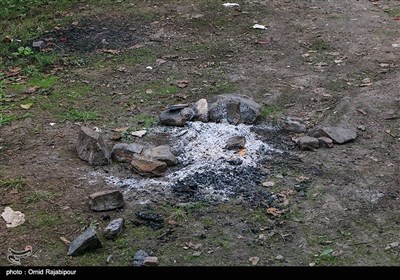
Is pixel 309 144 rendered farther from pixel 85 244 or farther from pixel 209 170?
pixel 85 244

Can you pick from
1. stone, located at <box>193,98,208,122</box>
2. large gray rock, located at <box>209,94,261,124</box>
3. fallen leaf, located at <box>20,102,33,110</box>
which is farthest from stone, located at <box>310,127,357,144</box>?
fallen leaf, located at <box>20,102,33,110</box>

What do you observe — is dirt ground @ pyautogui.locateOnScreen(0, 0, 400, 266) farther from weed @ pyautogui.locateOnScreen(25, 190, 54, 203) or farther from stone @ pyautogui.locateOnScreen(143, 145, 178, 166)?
stone @ pyautogui.locateOnScreen(143, 145, 178, 166)

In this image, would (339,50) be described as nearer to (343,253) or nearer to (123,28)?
(123,28)

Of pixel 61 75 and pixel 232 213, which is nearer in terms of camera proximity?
pixel 232 213

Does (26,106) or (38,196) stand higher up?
(38,196)

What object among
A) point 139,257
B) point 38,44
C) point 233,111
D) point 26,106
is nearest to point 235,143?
point 233,111

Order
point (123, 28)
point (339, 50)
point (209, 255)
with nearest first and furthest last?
point (209, 255) → point (339, 50) → point (123, 28)

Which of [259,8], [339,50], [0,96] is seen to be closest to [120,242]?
[0,96]

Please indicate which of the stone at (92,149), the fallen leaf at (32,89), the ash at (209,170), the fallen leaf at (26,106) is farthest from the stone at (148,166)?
the fallen leaf at (32,89)

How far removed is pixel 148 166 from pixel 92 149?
428mm

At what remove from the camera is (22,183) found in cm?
360

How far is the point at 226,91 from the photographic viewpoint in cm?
501

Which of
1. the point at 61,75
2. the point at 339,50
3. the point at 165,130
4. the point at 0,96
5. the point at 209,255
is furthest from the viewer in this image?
the point at 339,50

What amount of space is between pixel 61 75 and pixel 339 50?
288 centimetres
